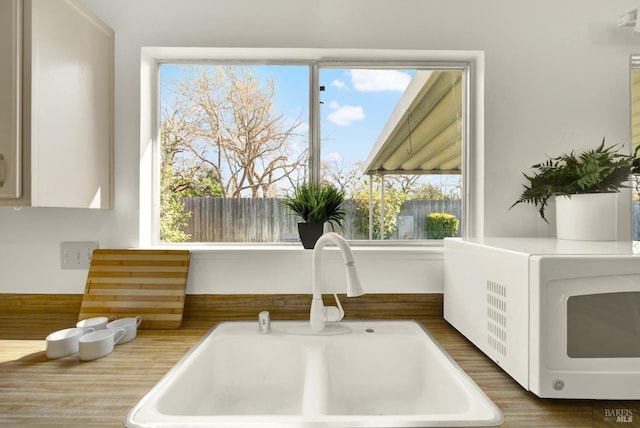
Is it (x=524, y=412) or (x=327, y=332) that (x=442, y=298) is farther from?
(x=524, y=412)

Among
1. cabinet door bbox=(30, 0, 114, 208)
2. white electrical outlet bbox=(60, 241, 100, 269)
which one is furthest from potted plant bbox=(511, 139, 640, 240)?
white electrical outlet bbox=(60, 241, 100, 269)

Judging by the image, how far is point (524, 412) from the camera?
783mm

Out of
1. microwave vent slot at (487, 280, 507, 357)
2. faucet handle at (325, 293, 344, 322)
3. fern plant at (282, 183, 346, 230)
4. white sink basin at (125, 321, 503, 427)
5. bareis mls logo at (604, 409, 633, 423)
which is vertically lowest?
white sink basin at (125, 321, 503, 427)

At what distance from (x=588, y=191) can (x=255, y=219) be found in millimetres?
1293

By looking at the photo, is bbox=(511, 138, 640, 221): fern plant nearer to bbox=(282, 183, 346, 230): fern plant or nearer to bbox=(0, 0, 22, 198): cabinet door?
bbox=(282, 183, 346, 230): fern plant

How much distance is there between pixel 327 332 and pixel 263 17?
1.30m

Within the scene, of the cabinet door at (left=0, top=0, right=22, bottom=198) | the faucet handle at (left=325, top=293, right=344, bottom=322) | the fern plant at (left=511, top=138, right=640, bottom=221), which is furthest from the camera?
the faucet handle at (left=325, top=293, right=344, bottom=322)

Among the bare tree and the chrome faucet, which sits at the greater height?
the bare tree

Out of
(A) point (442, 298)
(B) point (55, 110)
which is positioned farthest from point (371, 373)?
(B) point (55, 110)

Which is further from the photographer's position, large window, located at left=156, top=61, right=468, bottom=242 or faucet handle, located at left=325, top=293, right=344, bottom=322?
large window, located at left=156, top=61, right=468, bottom=242

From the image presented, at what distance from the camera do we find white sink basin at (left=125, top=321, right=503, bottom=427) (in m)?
1.00

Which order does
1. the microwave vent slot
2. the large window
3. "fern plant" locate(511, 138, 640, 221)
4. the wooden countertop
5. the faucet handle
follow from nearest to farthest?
the wooden countertop
the microwave vent slot
"fern plant" locate(511, 138, 640, 221)
the faucet handle
the large window

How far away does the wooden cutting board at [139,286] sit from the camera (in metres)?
1.34

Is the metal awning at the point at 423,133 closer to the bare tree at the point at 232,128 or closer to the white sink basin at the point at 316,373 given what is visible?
the bare tree at the point at 232,128
